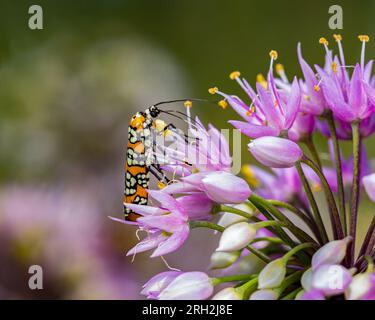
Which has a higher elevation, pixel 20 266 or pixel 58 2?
pixel 58 2

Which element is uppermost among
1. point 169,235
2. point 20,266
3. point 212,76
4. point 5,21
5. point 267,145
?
point 5,21

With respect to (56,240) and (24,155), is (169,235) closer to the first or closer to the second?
(56,240)

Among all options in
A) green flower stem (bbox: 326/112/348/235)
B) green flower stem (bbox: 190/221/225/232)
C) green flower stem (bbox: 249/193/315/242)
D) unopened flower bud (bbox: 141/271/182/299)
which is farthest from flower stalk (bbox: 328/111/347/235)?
unopened flower bud (bbox: 141/271/182/299)

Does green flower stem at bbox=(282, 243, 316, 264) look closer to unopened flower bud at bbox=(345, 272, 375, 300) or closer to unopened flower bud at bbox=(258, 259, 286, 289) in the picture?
unopened flower bud at bbox=(258, 259, 286, 289)

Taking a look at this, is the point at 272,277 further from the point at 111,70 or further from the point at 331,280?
the point at 111,70

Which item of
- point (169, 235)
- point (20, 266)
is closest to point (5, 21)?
point (20, 266)

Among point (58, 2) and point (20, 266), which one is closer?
point (20, 266)

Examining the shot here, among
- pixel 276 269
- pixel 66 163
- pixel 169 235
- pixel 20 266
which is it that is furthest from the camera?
pixel 66 163

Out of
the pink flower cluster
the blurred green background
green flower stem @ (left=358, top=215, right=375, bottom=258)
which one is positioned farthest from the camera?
Result: the blurred green background

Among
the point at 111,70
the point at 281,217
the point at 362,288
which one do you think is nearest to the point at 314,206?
the point at 281,217

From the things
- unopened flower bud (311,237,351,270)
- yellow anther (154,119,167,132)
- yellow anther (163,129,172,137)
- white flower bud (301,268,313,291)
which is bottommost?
white flower bud (301,268,313,291)
